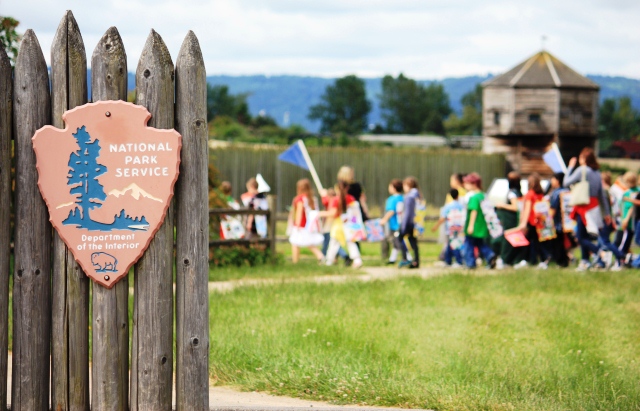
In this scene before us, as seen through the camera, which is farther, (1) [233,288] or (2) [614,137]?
(2) [614,137]

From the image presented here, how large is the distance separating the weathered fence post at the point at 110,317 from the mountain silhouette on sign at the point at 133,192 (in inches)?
18.2

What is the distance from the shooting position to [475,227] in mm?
16500

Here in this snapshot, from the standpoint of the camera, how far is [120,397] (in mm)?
5301

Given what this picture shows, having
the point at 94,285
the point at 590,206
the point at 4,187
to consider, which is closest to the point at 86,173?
the point at 4,187

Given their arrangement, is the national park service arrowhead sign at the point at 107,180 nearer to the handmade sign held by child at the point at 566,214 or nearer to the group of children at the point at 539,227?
the group of children at the point at 539,227

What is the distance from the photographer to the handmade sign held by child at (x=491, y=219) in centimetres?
1650

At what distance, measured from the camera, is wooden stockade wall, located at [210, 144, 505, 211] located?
39.1 meters

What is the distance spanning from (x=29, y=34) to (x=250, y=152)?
34122mm

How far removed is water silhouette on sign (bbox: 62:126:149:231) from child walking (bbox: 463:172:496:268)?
11.7 m

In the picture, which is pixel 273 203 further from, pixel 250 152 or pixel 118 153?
pixel 250 152

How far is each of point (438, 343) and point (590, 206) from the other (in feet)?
23.8

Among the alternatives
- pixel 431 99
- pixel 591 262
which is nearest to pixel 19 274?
pixel 591 262

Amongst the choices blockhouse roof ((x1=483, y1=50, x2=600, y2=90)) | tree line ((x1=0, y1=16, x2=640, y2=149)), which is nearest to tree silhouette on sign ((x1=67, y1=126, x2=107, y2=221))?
blockhouse roof ((x1=483, y1=50, x2=600, y2=90))

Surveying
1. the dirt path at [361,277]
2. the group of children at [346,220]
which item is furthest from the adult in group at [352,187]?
the dirt path at [361,277]
